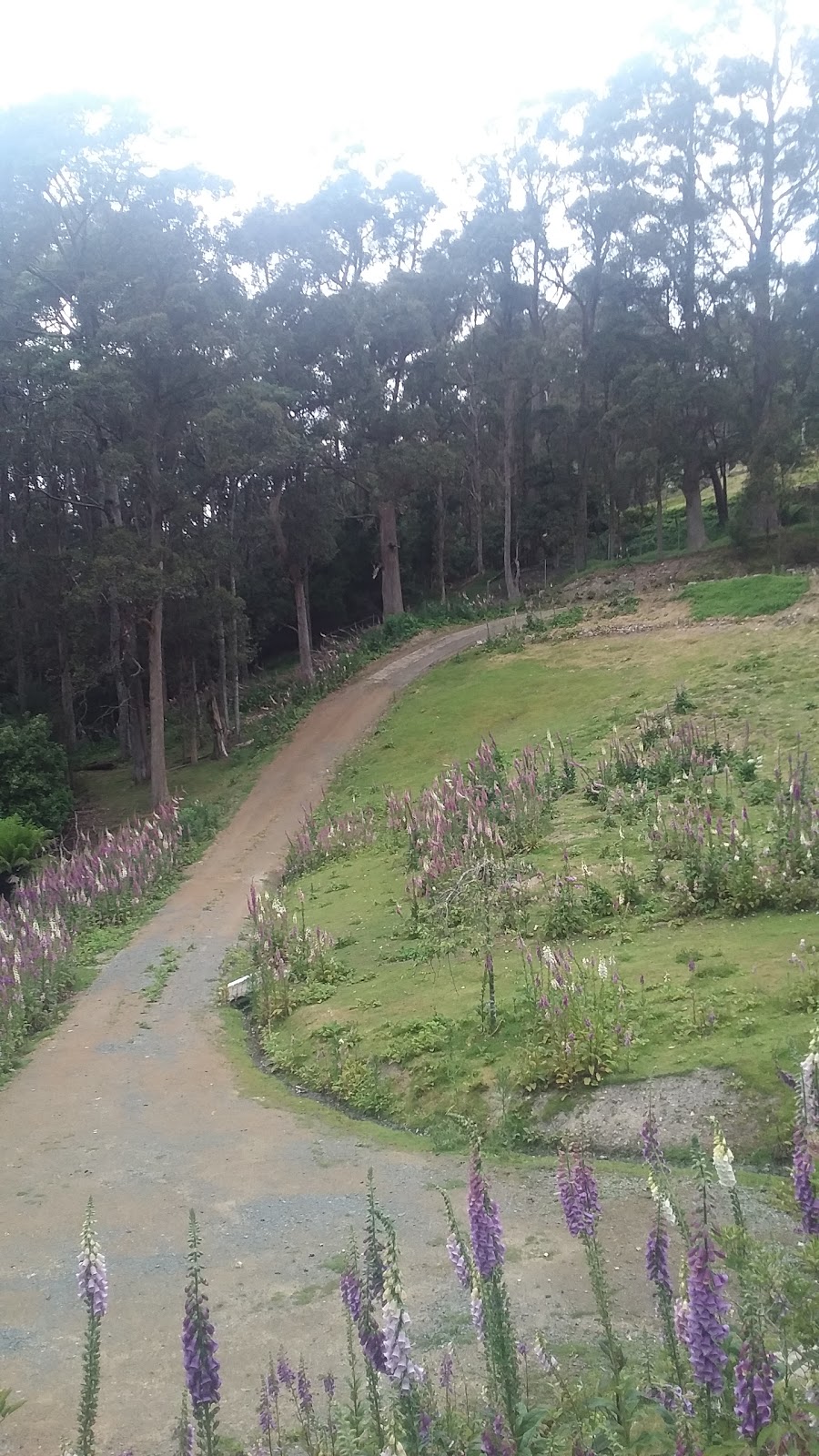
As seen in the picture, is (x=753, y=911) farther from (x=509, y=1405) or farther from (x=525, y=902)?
(x=509, y=1405)

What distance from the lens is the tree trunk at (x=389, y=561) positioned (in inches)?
1209

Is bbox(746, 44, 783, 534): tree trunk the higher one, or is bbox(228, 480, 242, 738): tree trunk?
bbox(746, 44, 783, 534): tree trunk

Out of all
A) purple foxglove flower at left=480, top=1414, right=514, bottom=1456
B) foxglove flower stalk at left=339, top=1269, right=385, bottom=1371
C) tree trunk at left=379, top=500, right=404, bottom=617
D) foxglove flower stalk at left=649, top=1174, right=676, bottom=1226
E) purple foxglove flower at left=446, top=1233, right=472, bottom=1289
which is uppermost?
tree trunk at left=379, top=500, right=404, bottom=617

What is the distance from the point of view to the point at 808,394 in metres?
27.5

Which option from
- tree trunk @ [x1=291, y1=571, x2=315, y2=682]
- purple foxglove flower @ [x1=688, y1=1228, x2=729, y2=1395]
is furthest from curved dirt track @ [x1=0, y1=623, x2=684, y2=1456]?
tree trunk @ [x1=291, y1=571, x2=315, y2=682]

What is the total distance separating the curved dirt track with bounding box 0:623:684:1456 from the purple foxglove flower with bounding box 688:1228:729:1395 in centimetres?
184

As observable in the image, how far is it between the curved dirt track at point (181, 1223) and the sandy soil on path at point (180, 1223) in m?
0.01

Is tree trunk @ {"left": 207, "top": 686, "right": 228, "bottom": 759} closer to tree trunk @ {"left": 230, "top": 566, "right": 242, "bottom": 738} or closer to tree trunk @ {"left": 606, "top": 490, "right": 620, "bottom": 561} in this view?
tree trunk @ {"left": 230, "top": 566, "right": 242, "bottom": 738}

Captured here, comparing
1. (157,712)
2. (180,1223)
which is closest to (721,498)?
(157,712)

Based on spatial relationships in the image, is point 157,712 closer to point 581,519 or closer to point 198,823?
point 198,823

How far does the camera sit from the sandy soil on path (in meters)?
3.88

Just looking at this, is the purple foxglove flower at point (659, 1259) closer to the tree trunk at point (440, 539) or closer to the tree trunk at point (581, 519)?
the tree trunk at point (440, 539)

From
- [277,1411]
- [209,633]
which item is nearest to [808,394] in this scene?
[209,633]

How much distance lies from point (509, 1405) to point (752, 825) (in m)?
7.30
